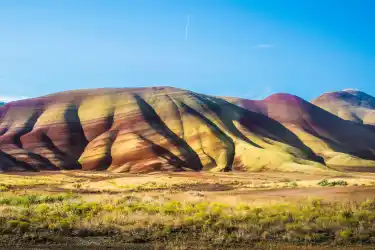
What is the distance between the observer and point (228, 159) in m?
126

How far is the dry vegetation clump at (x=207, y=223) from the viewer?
1747 cm

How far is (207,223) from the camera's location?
19469mm

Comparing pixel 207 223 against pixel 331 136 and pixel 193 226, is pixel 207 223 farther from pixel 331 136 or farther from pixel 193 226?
pixel 331 136

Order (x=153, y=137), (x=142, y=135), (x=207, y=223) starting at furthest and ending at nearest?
(x=142, y=135), (x=153, y=137), (x=207, y=223)

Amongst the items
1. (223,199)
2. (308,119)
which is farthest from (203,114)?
(223,199)

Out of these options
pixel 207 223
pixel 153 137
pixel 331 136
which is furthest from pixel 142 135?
pixel 207 223

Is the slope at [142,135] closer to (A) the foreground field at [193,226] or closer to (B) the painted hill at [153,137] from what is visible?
(B) the painted hill at [153,137]

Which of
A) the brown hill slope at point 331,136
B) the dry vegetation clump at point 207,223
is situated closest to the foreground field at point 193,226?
the dry vegetation clump at point 207,223

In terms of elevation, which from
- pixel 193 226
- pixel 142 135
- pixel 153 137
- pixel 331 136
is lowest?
pixel 193 226

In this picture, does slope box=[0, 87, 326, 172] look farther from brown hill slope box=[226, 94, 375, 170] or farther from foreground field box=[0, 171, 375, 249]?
foreground field box=[0, 171, 375, 249]

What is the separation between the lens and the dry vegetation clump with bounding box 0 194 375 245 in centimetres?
1747

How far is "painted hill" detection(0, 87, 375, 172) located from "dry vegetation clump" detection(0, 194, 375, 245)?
9458 centimetres

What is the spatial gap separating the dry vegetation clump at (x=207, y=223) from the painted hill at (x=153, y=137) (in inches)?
3724

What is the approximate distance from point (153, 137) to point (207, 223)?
115 m
